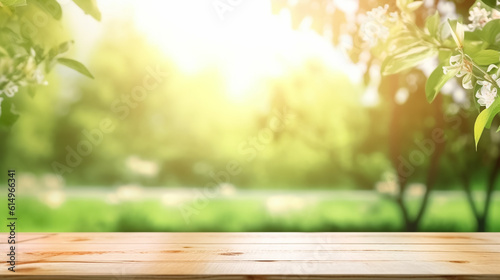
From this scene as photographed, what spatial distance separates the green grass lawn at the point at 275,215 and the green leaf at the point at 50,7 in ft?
8.32

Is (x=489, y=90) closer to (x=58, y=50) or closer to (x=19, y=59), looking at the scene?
(x=58, y=50)

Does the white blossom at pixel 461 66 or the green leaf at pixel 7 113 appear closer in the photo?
the white blossom at pixel 461 66

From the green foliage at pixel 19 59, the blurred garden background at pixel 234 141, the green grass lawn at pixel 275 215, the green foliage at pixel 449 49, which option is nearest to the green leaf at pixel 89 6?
the green foliage at pixel 19 59

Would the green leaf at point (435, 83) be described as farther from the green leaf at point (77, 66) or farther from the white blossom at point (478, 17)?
the green leaf at point (77, 66)

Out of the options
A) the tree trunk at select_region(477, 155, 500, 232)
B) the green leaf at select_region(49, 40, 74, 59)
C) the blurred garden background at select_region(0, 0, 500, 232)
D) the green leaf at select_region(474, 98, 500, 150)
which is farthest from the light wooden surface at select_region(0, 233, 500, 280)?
the tree trunk at select_region(477, 155, 500, 232)

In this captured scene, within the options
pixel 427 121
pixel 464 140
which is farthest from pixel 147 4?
pixel 464 140

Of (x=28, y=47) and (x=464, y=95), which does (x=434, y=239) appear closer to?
(x=28, y=47)

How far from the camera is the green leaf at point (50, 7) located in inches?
50.8

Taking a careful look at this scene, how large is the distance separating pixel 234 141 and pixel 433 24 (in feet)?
8.45

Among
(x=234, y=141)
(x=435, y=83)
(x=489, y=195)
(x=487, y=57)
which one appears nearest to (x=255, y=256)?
(x=435, y=83)

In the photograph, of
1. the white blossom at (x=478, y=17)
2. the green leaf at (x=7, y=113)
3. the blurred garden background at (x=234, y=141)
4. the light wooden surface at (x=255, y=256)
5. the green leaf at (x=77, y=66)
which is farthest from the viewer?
the blurred garden background at (x=234, y=141)

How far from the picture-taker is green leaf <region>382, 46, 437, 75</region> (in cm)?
123

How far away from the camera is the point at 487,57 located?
1.15 m

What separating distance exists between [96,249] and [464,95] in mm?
2963
